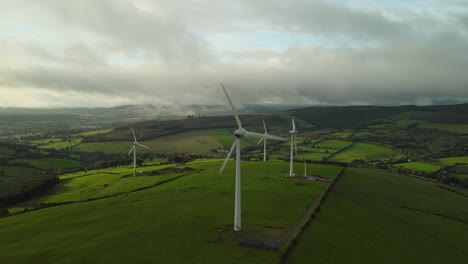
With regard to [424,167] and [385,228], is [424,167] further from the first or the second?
[385,228]

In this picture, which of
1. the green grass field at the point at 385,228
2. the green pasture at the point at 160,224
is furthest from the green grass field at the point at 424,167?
the green pasture at the point at 160,224

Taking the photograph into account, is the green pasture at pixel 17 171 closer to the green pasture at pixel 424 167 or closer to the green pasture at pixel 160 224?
the green pasture at pixel 160 224

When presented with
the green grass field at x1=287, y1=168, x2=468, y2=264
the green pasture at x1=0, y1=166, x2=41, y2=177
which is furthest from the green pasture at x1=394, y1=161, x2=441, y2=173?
→ the green pasture at x1=0, y1=166, x2=41, y2=177

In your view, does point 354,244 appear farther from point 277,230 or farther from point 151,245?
point 151,245

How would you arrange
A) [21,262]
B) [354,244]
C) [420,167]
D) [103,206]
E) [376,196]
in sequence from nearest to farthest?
[21,262], [354,244], [103,206], [376,196], [420,167]

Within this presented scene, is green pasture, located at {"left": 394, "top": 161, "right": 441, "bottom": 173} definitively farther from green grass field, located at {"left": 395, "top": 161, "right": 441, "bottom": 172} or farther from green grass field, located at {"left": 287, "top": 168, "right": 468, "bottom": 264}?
green grass field, located at {"left": 287, "top": 168, "right": 468, "bottom": 264}

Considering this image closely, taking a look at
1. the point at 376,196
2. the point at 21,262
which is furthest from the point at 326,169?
the point at 21,262

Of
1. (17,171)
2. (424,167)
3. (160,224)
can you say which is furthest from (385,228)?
(17,171)
